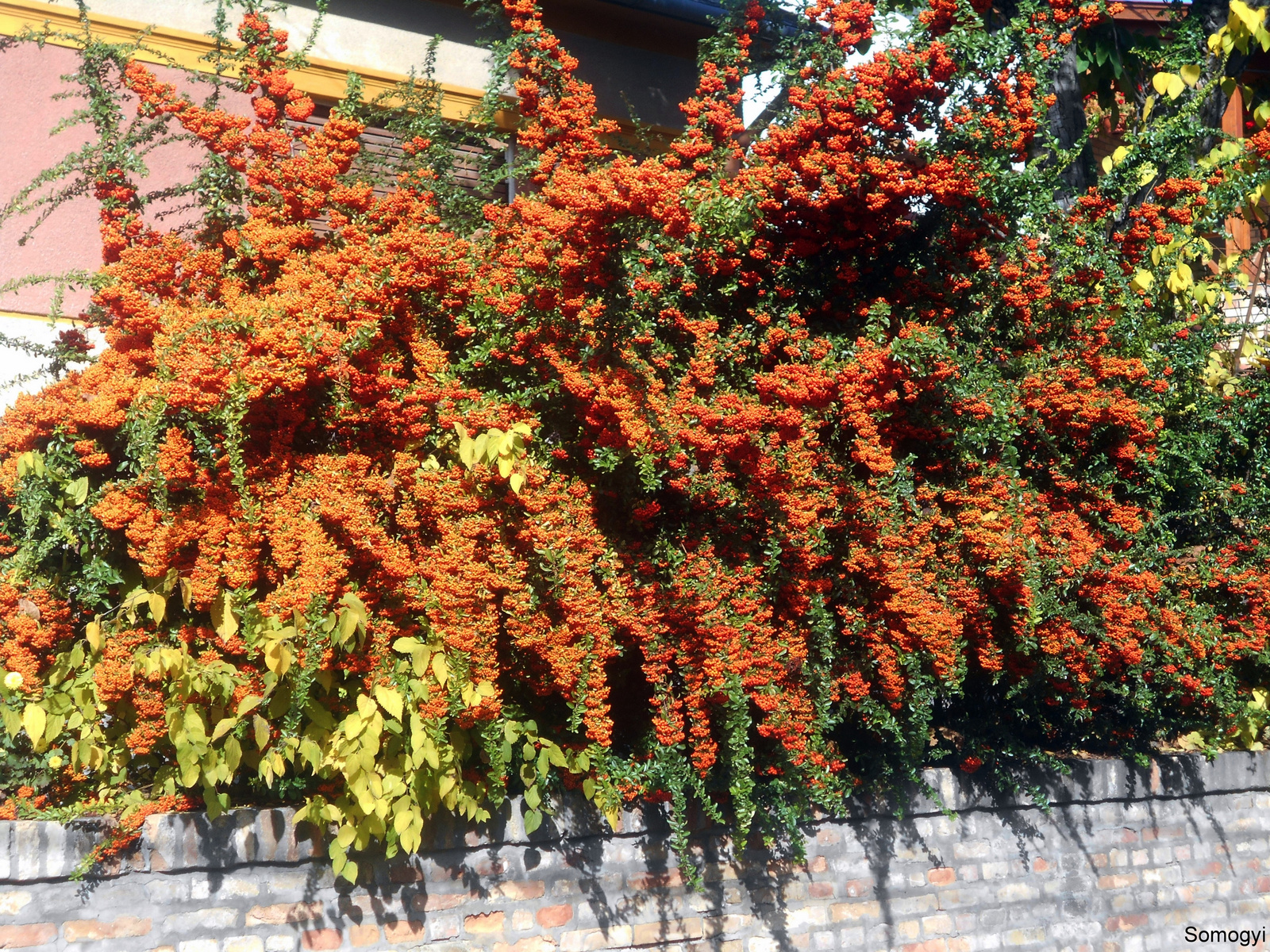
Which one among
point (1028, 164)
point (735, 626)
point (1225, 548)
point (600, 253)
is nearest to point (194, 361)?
point (600, 253)

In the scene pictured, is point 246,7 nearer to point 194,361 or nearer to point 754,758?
point 194,361

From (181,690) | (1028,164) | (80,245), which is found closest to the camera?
(181,690)

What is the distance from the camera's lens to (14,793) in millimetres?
3576

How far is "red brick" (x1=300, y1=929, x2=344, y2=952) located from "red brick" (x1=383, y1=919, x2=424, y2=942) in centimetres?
16

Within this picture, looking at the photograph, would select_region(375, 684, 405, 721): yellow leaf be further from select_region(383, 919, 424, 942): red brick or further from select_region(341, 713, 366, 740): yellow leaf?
select_region(383, 919, 424, 942): red brick

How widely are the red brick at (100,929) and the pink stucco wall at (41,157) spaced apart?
3.62m

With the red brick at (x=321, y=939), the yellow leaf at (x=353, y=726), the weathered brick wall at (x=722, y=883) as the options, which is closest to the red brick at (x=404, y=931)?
the weathered brick wall at (x=722, y=883)

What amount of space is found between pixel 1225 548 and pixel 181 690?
4.46 meters

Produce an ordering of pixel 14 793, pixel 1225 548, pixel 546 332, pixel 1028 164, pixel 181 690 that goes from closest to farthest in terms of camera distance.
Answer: pixel 181 690
pixel 14 793
pixel 546 332
pixel 1028 164
pixel 1225 548

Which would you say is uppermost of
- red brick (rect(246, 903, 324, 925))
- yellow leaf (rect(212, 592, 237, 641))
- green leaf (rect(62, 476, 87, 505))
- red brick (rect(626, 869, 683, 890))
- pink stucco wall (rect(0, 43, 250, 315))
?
pink stucco wall (rect(0, 43, 250, 315))

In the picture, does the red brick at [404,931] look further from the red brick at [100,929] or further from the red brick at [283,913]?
the red brick at [100,929]

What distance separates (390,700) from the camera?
10.8 feet

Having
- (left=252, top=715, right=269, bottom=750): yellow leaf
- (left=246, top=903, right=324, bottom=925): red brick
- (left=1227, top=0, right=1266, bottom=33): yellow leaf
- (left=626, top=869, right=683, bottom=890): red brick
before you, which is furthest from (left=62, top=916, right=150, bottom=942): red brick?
(left=1227, top=0, right=1266, bottom=33): yellow leaf

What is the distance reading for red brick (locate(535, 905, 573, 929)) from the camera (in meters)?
3.76
